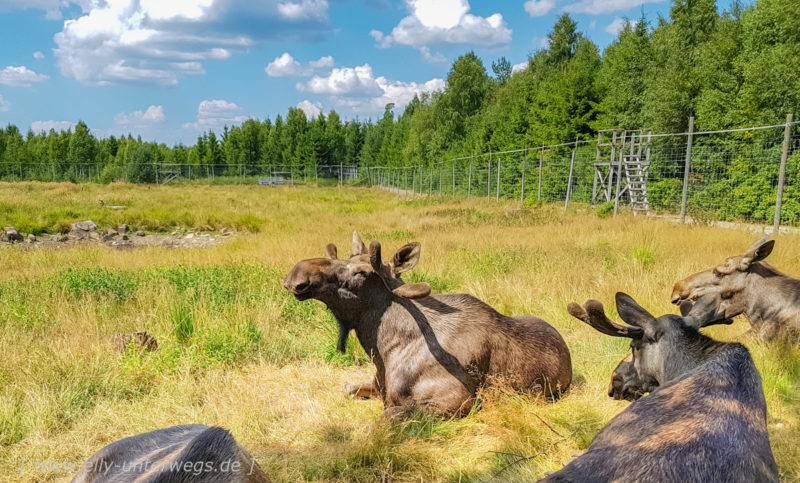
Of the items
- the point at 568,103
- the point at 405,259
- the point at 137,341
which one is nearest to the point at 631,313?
the point at 405,259

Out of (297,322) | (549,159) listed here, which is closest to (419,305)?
(297,322)

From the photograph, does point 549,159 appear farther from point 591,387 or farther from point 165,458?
point 165,458

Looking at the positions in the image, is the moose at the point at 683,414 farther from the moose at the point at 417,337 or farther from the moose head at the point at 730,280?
the moose head at the point at 730,280

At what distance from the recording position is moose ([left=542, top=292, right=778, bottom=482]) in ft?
6.18

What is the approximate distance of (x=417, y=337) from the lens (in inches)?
146

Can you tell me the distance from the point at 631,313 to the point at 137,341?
4471 millimetres

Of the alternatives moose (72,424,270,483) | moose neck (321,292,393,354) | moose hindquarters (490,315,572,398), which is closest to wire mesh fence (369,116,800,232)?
moose hindquarters (490,315,572,398)

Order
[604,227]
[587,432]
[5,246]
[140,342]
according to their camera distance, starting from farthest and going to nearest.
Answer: [5,246] < [604,227] < [140,342] < [587,432]

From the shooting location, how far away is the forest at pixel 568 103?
749 inches

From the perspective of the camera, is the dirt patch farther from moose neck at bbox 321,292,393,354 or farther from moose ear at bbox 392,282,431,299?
moose ear at bbox 392,282,431,299

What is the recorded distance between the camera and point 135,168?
51.0m

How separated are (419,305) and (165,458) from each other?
208 cm

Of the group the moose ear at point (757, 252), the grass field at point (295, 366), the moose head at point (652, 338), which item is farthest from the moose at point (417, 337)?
the moose ear at point (757, 252)

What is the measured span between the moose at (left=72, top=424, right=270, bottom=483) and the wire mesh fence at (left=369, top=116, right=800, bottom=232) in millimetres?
11688
